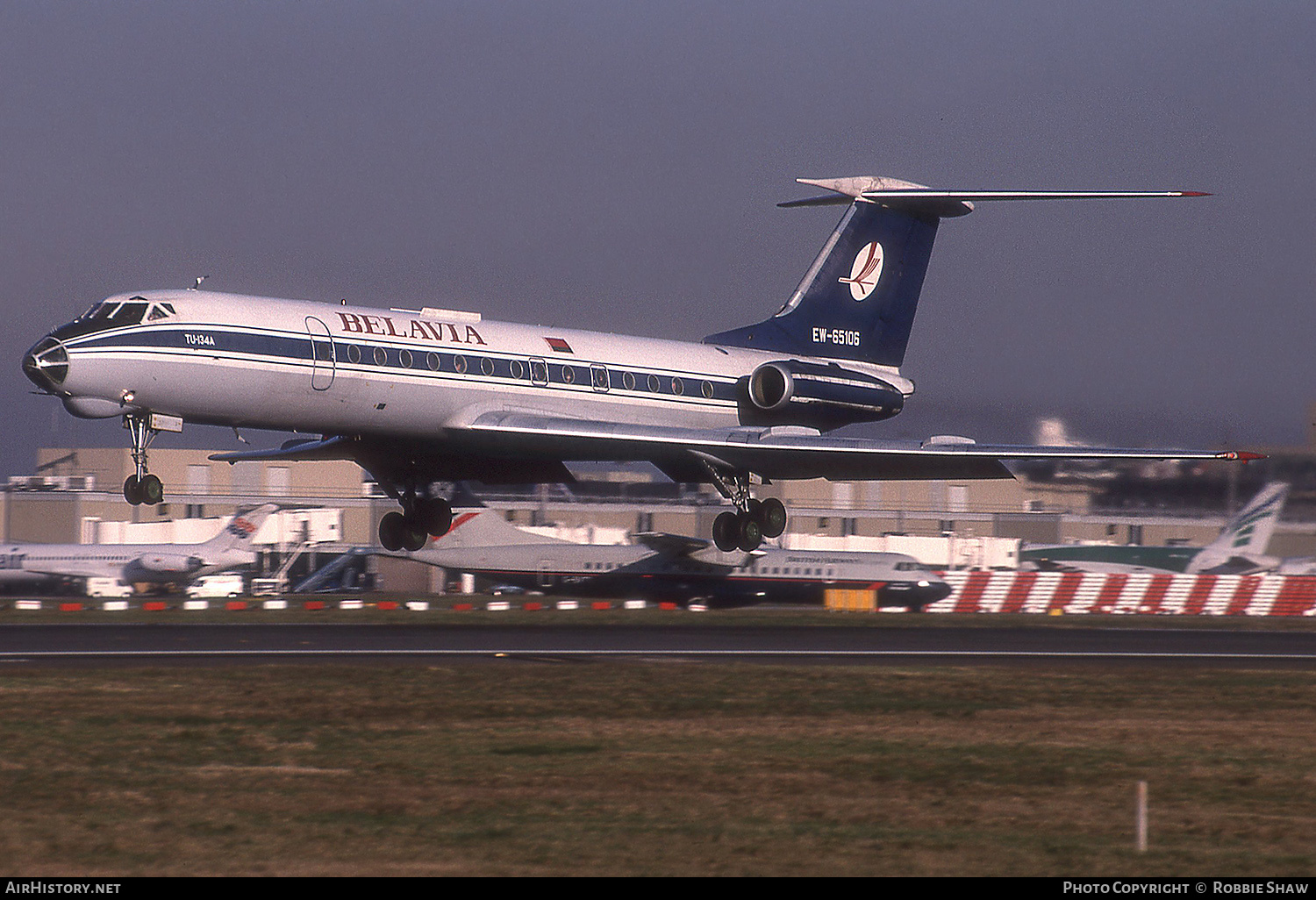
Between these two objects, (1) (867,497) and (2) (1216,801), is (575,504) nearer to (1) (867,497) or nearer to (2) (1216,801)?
(1) (867,497)

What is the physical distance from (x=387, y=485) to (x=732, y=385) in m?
6.91

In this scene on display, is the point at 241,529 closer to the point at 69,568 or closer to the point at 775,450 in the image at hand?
the point at 69,568

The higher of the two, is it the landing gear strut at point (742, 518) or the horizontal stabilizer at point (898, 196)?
the horizontal stabilizer at point (898, 196)

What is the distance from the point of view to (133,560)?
176 ft

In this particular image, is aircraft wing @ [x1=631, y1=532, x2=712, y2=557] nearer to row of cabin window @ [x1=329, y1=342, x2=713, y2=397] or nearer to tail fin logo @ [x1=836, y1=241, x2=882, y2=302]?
tail fin logo @ [x1=836, y1=241, x2=882, y2=302]

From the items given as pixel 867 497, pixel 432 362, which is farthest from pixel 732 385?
pixel 867 497

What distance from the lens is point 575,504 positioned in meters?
63.1

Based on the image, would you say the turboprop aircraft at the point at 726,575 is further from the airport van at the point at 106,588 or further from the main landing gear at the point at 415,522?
the airport van at the point at 106,588

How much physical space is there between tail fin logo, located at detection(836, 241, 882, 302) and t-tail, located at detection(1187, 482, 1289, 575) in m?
18.8

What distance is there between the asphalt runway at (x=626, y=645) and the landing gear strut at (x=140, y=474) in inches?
121

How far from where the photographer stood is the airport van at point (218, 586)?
51906 mm

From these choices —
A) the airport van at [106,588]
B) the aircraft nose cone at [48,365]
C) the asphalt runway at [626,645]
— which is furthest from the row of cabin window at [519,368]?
the airport van at [106,588]

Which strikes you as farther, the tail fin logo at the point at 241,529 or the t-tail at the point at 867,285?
the tail fin logo at the point at 241,529

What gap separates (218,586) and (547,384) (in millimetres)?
30188
